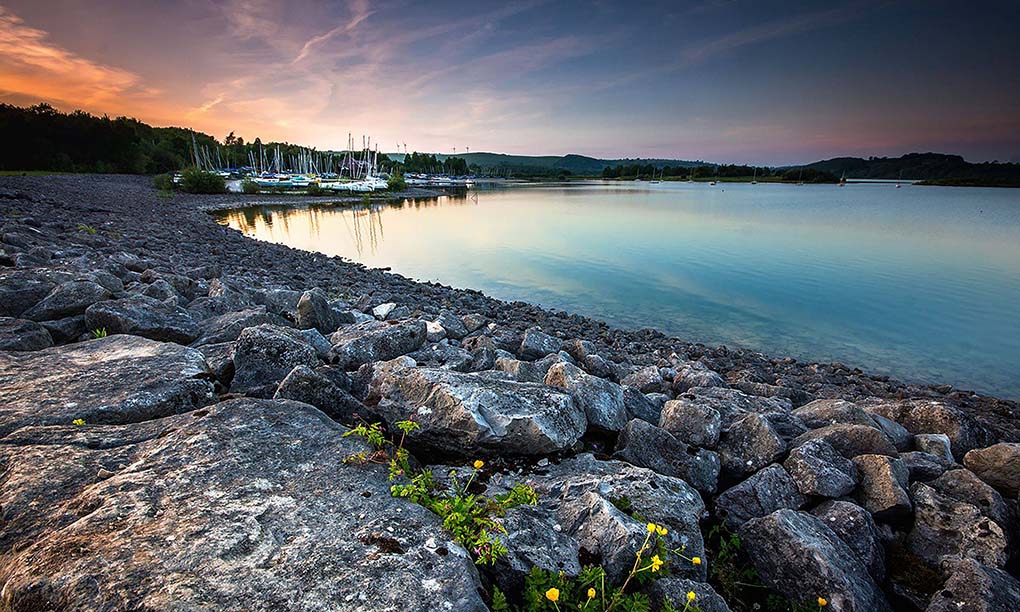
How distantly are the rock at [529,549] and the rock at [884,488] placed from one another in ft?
10.4

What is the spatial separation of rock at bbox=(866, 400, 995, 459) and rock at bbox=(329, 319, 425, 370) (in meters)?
6.98

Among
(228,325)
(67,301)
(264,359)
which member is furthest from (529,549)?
(67,301)

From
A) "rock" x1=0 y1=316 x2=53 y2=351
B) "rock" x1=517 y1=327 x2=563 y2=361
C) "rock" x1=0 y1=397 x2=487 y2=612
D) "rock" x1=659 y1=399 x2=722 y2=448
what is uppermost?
"rock" x1=0 y1=316 x2=53 y2=351

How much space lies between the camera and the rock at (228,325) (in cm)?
629

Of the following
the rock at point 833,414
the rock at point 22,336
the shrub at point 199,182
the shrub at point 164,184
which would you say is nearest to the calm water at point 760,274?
the rock at point 833,414

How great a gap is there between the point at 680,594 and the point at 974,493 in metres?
3.55

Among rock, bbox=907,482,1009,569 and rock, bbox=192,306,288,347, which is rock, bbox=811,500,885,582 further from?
rock, bbox=192,306,288,347

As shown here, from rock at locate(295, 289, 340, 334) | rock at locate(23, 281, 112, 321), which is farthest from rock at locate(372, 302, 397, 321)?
rock at locate(23, 281, 112, 321)

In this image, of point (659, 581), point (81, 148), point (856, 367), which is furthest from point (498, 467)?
point (81, 148)

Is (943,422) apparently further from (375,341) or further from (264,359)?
(264,359)

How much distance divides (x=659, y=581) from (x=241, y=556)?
2.60 metres

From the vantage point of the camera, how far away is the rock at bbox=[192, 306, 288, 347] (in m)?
6.29

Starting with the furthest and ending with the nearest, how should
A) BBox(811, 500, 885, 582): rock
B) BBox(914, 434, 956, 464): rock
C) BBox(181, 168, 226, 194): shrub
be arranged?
BBox(181, 168, 226, 194): shrub
BBox(914, 434, 956, 464): rock
BBox(811, 500, 885, 582): rock

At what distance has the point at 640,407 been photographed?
19.3ft
